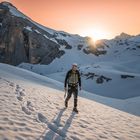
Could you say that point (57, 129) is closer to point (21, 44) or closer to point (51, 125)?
point (51, 125)

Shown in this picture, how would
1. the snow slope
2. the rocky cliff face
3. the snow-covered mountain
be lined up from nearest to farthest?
1. the snow slope
2. the snow-covered mountain
3. the rocky cliff face

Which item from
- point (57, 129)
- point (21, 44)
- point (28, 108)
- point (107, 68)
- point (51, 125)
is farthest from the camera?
point (21, 44)

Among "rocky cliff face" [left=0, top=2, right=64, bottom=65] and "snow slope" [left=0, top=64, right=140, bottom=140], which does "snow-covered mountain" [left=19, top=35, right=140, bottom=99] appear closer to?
"rocky cliff face" [left=0, top=2, right=64, bottom=65]

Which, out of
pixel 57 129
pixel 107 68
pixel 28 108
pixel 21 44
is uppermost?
pixel 21 44

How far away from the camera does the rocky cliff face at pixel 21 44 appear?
154 m

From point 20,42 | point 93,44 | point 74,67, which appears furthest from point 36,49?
point 74,67

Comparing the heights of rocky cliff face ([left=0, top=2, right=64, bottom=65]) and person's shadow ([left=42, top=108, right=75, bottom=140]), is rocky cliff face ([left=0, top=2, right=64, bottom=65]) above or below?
above

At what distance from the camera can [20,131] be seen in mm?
10047

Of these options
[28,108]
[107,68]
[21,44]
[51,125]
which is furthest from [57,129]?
[21,44]

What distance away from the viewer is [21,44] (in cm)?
15512

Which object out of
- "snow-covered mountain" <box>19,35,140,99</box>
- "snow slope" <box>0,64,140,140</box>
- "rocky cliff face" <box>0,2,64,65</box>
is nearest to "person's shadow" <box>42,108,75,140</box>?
"snow slope" <box>0,64,140,140</box>

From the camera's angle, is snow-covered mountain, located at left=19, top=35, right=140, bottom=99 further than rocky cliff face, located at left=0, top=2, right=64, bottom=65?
No

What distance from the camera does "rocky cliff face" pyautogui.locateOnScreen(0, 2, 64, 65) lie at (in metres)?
154

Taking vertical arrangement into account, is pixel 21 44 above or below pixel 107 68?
above
